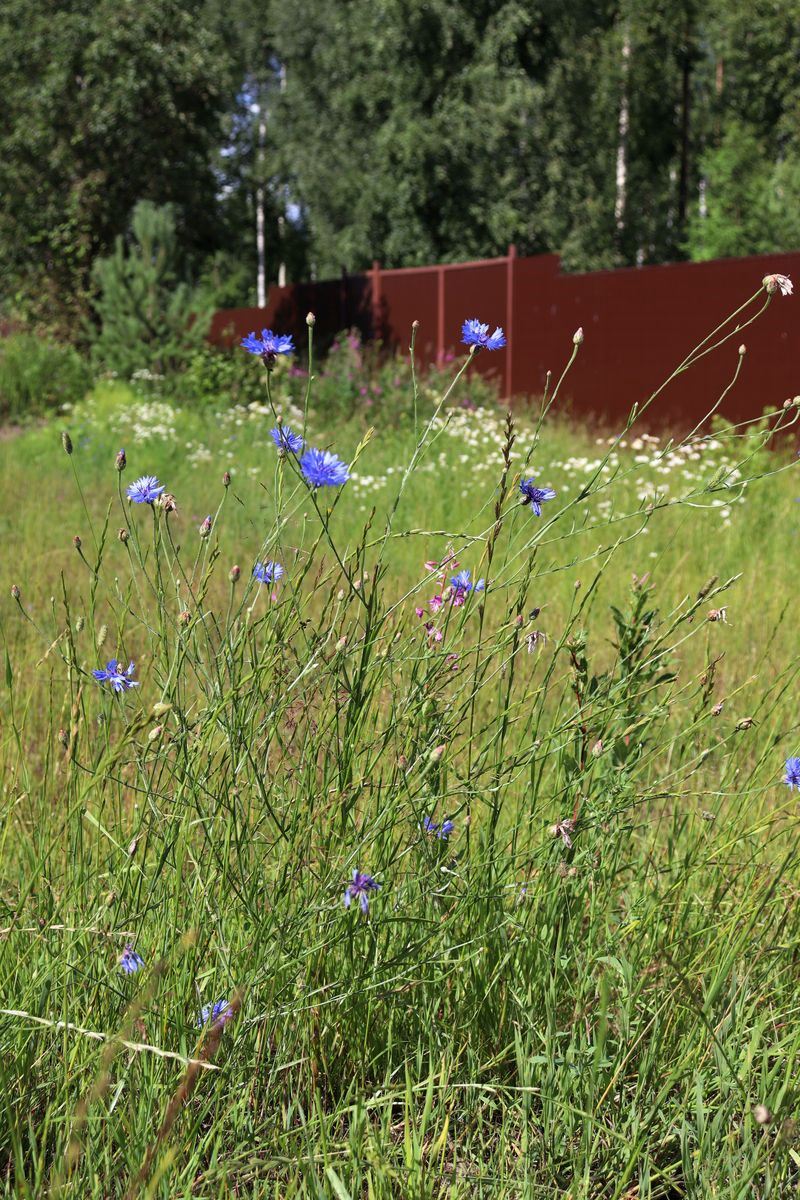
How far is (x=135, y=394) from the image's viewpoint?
33.6 ft

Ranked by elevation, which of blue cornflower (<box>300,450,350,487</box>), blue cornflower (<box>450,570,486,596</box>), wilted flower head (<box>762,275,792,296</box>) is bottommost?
blue cornflower (<box>450,570,486,596</box>)

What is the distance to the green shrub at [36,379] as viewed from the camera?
10773 mm

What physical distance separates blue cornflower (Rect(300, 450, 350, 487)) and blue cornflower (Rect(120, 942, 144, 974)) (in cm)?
59

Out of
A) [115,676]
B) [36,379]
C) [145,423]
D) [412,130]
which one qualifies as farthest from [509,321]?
[412,130]

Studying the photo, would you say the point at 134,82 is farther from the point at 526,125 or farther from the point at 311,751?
the point at 311,751

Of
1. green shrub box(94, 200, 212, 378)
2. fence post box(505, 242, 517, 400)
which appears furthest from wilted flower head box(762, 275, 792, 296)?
green shrub box(94, 200, 212, 378)

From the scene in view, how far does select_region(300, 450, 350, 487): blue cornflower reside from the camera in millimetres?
1288

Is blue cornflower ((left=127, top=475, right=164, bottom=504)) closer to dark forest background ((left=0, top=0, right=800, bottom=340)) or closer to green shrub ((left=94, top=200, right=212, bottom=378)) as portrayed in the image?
green shrub ((left=94, top=200, right=212, bottom=378))

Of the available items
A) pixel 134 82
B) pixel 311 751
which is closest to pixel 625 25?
pixel 134 82

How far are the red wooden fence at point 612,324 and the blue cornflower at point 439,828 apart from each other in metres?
6.54

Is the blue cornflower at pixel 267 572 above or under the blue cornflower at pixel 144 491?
under

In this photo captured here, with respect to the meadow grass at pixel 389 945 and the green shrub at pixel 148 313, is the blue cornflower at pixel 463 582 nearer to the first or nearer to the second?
the meadow grass at pixel 389 945

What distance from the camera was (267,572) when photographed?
149 cm

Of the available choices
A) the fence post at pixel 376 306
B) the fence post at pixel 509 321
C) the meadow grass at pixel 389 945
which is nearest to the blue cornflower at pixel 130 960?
the meadow grass at pixel 389 945
